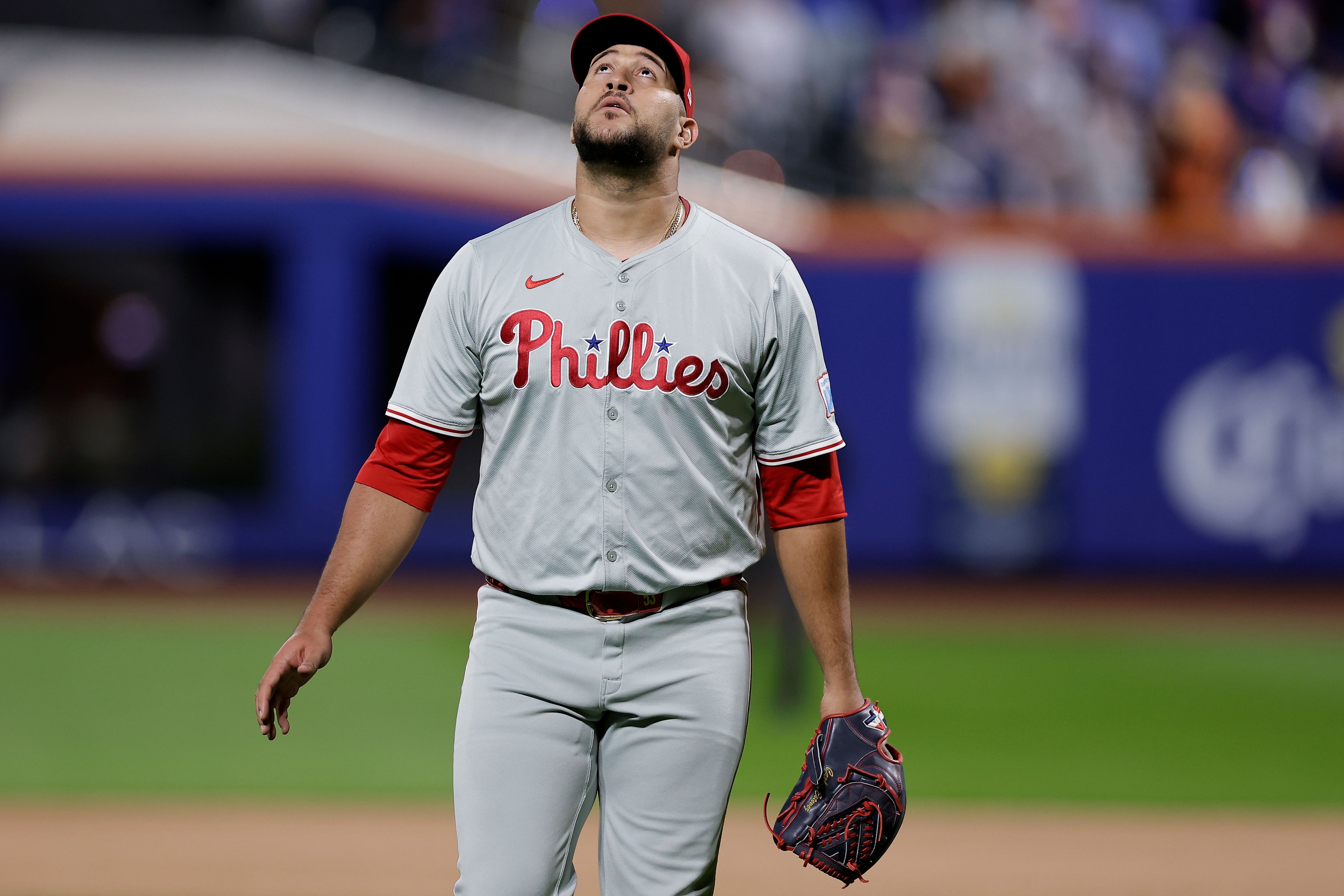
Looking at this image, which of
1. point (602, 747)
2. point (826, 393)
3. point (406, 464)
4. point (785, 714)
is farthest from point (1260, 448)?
point (406, 464)

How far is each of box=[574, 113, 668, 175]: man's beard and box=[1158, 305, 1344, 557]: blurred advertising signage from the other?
12.7 metres

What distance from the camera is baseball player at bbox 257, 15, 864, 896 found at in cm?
278

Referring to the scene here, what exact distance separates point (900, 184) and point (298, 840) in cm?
1087

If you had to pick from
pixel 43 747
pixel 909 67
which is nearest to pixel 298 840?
pixel 43 747

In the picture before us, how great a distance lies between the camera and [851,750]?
2.89 meters

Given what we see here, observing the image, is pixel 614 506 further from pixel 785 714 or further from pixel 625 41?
pixel 785 714

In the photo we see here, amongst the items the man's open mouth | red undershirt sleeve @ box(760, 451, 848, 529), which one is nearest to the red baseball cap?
the man's open mouth

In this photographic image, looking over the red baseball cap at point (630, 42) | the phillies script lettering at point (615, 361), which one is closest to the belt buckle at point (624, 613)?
the phillies script lettering at point (615, 361)

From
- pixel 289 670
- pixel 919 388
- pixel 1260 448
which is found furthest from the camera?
pixel 919 388

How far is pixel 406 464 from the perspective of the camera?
2906 millimetres

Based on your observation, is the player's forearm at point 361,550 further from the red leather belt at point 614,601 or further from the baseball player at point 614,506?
the red leather belt at point 614,601

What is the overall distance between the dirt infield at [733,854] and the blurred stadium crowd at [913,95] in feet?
31.7

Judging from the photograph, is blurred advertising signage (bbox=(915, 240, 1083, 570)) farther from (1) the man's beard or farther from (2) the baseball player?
(1) the man's beard

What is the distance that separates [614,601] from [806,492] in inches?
16.9
